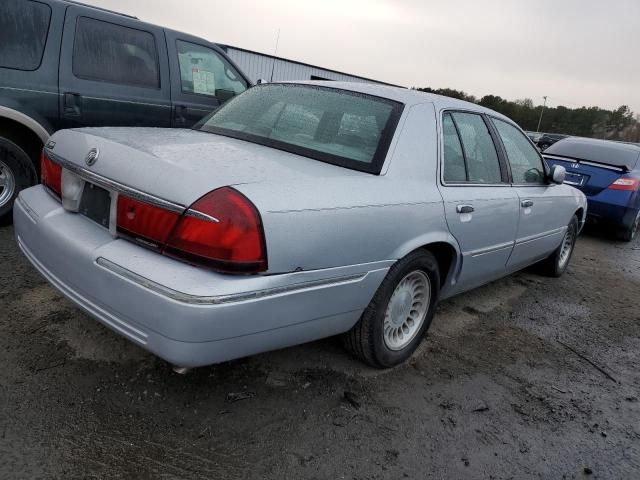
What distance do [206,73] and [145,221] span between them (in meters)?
3.76

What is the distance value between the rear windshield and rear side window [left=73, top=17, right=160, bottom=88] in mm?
1828

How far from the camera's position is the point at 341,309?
7.79 ft

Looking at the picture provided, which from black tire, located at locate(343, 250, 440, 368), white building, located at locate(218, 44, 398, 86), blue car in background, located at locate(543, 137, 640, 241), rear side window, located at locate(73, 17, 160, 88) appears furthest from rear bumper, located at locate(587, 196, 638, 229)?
white building, located at locate(218, 44, 398, 86)

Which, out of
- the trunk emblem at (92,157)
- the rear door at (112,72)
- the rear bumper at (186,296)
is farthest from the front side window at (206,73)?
the rear bumper at (186,296)

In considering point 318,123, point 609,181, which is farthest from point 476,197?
point 609,181

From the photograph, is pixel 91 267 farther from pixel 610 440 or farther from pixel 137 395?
pixel 610 440

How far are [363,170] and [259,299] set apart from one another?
0.92m

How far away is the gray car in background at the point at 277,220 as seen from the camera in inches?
75.9

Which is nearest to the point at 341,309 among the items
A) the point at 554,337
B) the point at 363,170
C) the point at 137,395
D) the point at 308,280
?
the point at 308,280

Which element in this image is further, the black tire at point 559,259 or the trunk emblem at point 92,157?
the black tire at point 559,259

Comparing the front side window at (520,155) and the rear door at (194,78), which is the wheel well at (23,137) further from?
the front side window at (520,155)

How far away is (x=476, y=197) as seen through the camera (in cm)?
316

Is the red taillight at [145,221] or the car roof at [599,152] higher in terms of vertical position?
the car roof at [599,152]

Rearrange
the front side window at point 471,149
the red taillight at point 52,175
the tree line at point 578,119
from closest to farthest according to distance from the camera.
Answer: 1. the red taillight at point 52,175
2. the front side window at point 471,149
3. the tree line at point 578,119
